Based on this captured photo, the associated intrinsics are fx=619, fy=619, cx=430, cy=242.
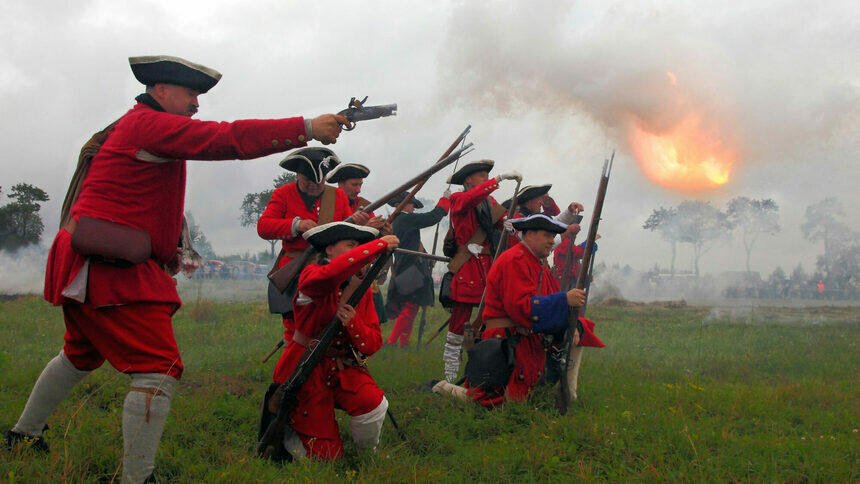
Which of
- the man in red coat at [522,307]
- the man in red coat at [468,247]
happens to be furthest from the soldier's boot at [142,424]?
the man in red coat at [468,247]

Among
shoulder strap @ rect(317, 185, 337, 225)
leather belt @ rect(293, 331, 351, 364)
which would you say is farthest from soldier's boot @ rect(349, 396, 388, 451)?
shoulder strap @ rect(317, 185, 337, 225)

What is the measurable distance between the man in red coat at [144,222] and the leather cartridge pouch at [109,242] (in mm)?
10

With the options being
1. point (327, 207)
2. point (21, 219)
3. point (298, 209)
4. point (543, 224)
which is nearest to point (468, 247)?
point (543, 224)

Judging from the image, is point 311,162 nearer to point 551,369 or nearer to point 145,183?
point 145,183

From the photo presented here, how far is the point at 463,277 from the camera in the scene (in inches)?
263

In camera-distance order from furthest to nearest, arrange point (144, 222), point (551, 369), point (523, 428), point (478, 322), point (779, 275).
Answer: point (779, 275) < point (478, 322) < point (551, 369) < point (523, 428) < point (144, 222)

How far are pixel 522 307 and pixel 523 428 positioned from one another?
971mm

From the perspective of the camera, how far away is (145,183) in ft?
10.6

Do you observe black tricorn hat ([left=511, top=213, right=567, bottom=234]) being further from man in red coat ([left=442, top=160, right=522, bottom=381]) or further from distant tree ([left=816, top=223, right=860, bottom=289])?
distant tree ([left=816, top=223, right=860, bottom=289])

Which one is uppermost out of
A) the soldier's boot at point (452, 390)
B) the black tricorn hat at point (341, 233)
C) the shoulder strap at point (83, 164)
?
the shoulder strap at point (83, 164)

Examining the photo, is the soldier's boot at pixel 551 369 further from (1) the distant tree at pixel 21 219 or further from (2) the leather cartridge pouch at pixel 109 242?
(1) the distant tree at pixel 21 219

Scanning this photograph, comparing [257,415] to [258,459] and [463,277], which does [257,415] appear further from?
[463,277]

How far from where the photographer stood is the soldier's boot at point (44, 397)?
3.50 meters

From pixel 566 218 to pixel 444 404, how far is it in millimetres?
2615
